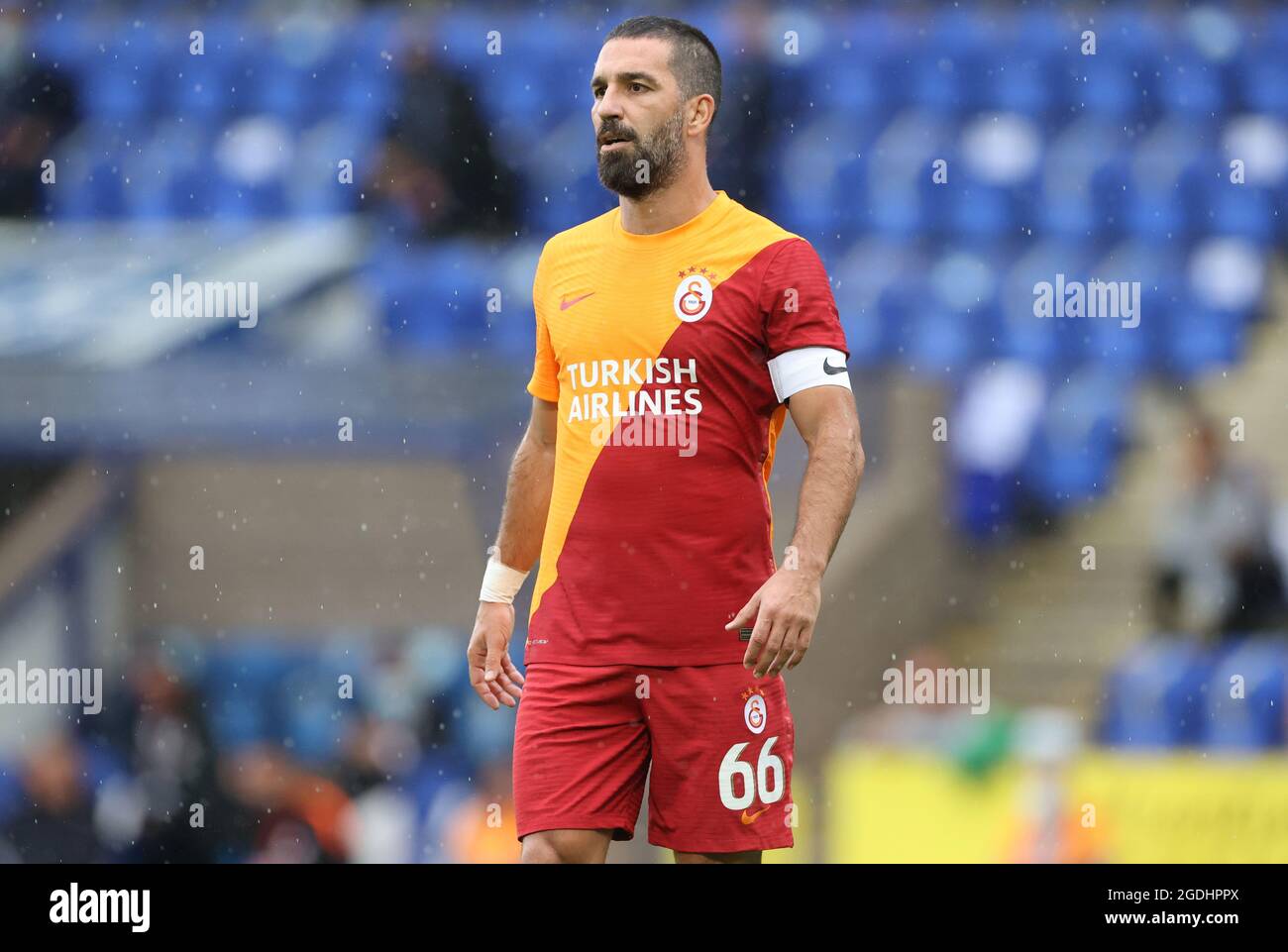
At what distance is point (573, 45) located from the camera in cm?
1095

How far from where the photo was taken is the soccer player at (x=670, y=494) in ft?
11.8

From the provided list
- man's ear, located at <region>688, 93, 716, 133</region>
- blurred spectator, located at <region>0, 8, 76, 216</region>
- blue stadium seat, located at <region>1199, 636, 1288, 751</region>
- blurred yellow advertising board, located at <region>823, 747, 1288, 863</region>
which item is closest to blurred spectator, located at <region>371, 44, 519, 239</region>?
blurred spectator, located at <region>0, 8, 76, 216</region>

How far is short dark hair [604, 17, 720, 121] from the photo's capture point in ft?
12.2

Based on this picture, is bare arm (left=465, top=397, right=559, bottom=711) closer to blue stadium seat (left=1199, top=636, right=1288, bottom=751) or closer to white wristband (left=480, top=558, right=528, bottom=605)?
white wristband (left=480, top=558, right=528, bottom=605)

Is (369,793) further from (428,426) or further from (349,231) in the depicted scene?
(349,231)

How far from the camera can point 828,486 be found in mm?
3512

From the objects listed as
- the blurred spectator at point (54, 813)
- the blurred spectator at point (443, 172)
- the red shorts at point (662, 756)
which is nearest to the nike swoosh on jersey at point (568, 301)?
the red shorts at point (662, 756)

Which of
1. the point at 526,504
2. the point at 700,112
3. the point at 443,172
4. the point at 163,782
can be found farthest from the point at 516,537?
the point at 443,172

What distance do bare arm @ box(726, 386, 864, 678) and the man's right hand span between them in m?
0.59

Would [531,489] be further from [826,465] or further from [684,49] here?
[684,49]

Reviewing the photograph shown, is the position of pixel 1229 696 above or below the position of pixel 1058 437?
below

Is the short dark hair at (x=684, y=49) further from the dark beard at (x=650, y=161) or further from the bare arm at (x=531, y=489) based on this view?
the bare arm at (x=531, y=489)

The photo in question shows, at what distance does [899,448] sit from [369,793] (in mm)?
2809
